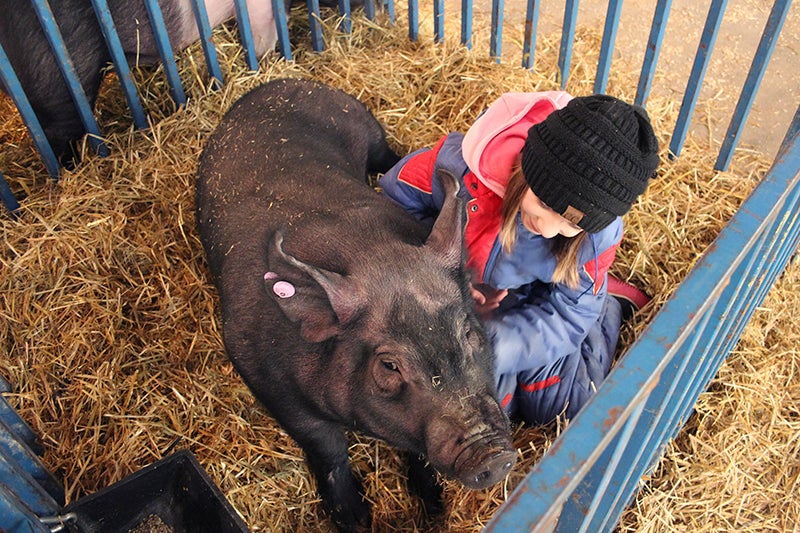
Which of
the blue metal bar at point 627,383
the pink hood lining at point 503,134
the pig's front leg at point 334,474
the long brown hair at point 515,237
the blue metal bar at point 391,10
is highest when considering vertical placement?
the blue metal bar at point 627,383

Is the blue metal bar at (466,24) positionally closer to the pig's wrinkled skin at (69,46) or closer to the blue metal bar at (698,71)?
Answer: the blue metal bar at (698,71)

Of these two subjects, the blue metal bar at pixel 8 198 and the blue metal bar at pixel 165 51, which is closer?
the blue metal bar at pixel 8 198

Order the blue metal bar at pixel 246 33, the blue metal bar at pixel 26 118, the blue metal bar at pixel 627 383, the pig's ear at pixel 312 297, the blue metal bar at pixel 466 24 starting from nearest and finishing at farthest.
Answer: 1. the blue metal bar at pixel 627 383
2. the pig's ear at pixel 312 297
3. the blue metal bar at pixel 26 118
4. the blue metal bar at pixel 246 33
5. the blue metal bar at pixel 466 24

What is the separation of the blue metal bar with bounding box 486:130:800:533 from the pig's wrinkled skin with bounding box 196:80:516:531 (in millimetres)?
560

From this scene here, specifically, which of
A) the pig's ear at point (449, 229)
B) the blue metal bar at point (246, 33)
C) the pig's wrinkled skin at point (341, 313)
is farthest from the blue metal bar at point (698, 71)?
the blue metal bar at point (246, 33)

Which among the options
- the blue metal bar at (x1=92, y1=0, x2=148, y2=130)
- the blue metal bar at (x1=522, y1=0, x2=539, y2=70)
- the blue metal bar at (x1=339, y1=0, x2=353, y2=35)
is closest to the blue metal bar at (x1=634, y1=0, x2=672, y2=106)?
the blue metal bar at (x1=522, y1=0, x2=539, y2=70)

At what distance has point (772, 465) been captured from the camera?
9.25ft

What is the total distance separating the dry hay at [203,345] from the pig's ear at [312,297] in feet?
2.89

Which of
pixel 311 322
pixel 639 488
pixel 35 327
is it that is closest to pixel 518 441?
pixel 639 488

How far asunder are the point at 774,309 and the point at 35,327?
316 centimetres

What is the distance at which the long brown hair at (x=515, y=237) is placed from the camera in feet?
8.06

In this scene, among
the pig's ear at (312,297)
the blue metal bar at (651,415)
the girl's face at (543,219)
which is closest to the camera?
the blue metal bar at (651,415)

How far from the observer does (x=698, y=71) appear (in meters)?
3.52

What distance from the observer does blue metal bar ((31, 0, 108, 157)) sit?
321 centimetres
